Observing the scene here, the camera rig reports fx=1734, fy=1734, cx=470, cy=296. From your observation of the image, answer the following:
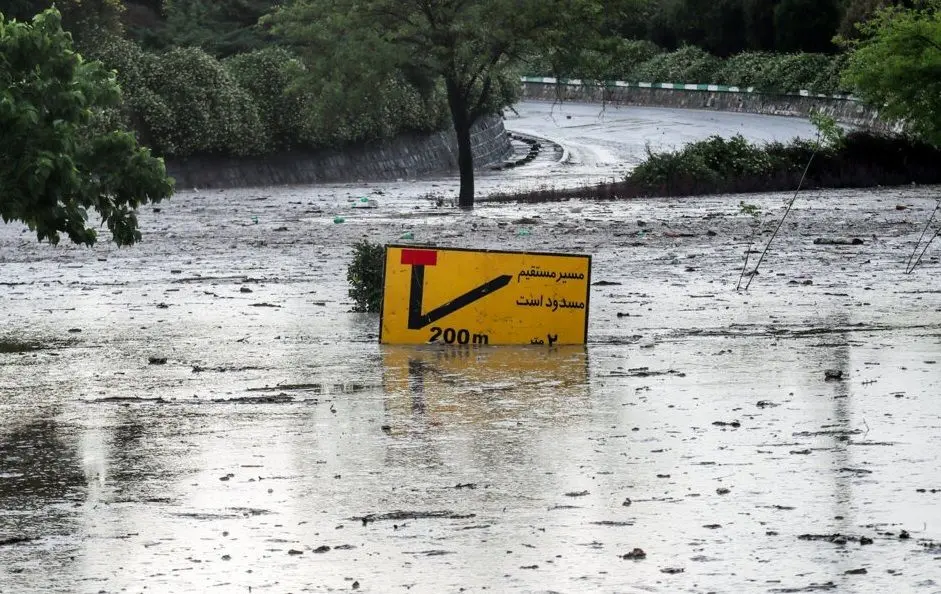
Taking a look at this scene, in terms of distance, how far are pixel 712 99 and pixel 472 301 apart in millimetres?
61917

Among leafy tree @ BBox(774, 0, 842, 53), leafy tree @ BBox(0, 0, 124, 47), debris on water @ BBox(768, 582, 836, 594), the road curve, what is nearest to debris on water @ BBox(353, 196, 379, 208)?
the road curve

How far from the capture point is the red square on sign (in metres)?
14.5

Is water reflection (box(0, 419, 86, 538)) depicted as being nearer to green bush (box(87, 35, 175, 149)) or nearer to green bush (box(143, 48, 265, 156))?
green bush (box(87, 35, 175, 149))

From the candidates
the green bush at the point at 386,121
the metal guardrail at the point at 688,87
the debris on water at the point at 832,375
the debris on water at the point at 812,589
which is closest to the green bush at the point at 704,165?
the green bush at the point at 386,121

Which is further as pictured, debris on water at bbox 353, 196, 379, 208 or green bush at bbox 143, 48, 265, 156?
green bush at bbox 143, 48, 265, 156

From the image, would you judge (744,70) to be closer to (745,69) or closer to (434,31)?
(745,69)

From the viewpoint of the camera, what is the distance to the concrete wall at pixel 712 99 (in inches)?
2496

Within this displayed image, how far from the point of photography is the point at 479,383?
40.1ft

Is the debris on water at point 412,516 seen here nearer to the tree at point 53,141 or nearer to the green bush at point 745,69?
the tree at point 53,141

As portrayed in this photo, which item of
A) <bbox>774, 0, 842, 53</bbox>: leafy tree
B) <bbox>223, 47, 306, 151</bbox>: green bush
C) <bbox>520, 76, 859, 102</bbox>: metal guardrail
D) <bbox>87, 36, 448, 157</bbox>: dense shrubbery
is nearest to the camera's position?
<bbox>87, 36, 448, 157</bbox>: dense shrubbery

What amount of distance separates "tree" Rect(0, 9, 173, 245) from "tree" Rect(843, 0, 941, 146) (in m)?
22.2

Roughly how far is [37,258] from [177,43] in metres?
34.0

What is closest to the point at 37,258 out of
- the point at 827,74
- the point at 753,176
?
the point at 753,176

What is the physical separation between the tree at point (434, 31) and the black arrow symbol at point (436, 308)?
1978cm
